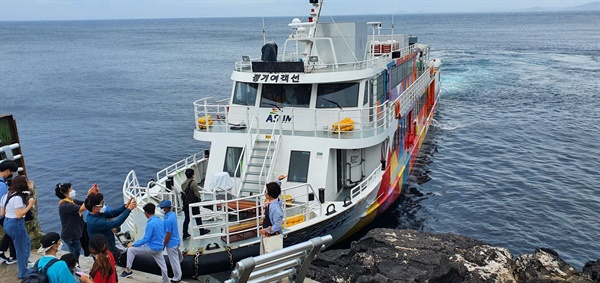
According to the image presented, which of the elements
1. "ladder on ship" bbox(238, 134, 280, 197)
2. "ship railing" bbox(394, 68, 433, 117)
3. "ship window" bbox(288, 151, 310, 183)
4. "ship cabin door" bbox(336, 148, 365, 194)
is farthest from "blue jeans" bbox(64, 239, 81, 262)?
"ship railing" bbox(394, 68, 433, 117)

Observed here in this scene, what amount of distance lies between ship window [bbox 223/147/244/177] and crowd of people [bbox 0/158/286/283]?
17.0 feet

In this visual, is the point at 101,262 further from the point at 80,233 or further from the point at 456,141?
the point at 456,141

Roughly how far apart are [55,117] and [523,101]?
3531 cm

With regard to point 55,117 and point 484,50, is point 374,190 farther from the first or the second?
point 484,50

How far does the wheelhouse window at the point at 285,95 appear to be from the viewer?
15039 mm

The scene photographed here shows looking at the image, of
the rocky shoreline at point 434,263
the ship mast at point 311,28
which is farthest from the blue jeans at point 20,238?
the ship mast at point 311,28

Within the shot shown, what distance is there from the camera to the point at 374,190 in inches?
557

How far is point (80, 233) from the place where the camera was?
26.2 ft

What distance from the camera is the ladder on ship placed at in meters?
13.3

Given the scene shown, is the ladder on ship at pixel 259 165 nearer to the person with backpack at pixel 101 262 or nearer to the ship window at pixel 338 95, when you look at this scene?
the ship window at pixel 338 95

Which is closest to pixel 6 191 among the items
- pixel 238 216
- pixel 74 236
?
pixel 74 236

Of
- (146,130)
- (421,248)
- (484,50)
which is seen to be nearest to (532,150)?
(421,248)

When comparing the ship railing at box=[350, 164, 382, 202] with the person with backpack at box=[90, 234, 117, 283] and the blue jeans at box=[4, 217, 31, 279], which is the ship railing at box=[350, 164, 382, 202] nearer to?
the person with backpack at box=[90, 234, 117, 283]

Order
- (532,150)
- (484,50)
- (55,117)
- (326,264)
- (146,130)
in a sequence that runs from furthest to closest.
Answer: (484,50) < (55,117) < (146,130) < (532,150) < (326,264)
